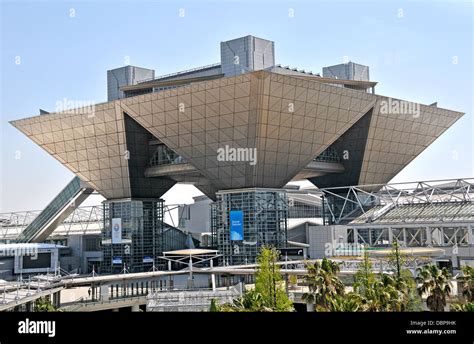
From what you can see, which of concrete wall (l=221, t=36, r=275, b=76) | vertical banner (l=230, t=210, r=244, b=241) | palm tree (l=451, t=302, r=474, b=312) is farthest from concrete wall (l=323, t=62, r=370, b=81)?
palm tree (l=451, t=302, r=474, b=312)

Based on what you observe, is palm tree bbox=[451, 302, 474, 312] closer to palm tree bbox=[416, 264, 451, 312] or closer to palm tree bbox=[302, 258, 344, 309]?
palm tree bbox=[416, 264, 451, 312]

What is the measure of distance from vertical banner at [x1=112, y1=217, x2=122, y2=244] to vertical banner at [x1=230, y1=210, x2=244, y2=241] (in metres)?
19.0

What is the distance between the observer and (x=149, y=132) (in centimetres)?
7088

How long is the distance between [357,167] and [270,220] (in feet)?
54.5

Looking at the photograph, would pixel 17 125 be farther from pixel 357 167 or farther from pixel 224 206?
pixel 357 167

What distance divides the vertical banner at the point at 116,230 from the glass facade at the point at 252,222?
663 inches

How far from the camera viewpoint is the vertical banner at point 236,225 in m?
67.5

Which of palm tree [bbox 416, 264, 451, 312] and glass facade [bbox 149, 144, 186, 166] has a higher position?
glass facade [bbox 149, 144, 186, 166]

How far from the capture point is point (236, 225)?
68250 millimetres

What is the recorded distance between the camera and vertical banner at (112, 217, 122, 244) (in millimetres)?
78000

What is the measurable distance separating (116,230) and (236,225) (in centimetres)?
2050

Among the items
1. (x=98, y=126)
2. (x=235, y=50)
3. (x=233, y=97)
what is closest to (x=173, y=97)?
(x=233, y=97)

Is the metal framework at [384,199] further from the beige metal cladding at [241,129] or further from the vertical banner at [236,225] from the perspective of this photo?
the vertical banner at [236,225]

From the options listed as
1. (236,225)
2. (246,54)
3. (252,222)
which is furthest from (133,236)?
(246,54)
